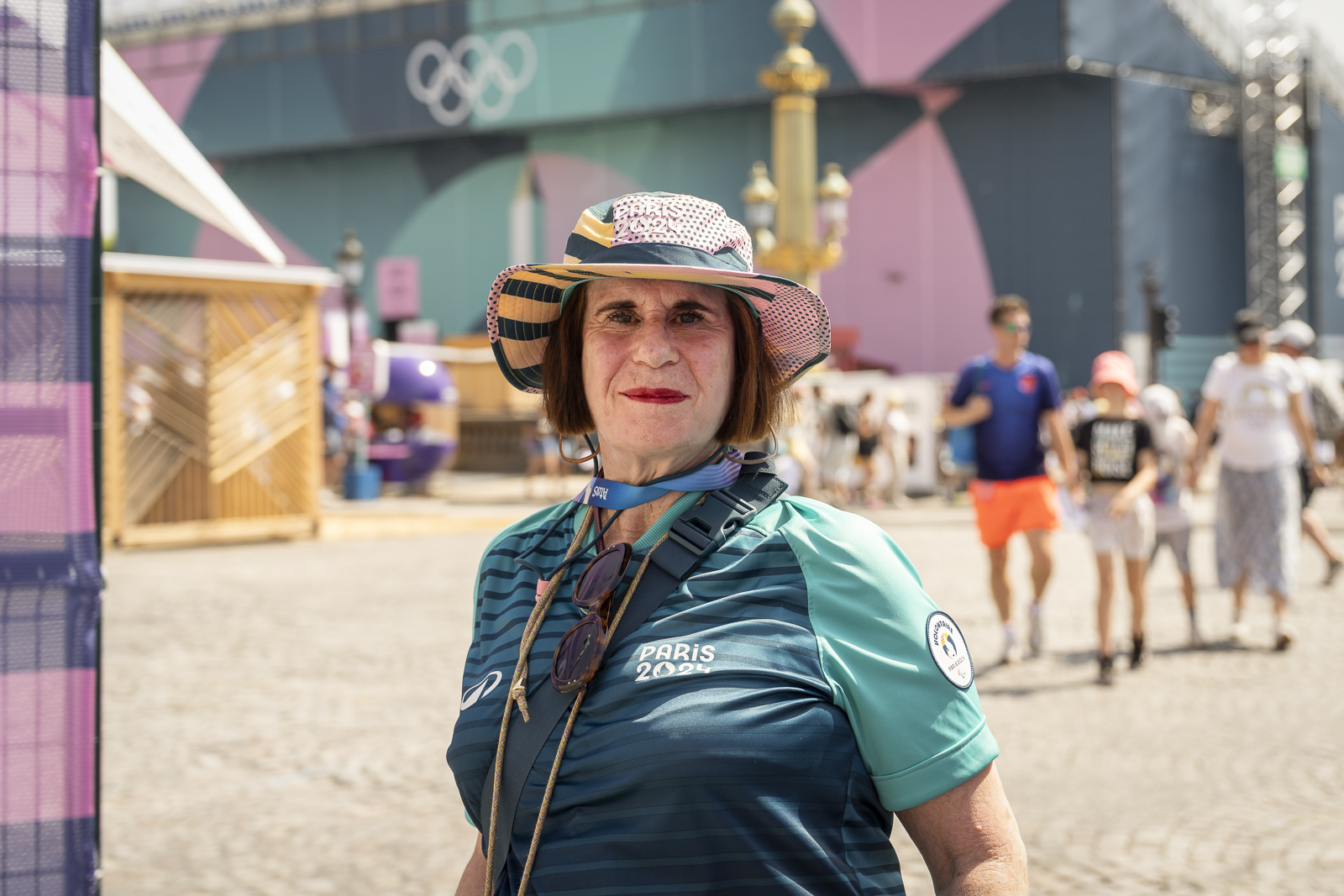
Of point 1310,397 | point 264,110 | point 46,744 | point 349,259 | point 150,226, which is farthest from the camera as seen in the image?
point 150,226

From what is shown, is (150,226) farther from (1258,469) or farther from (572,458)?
(572,458)

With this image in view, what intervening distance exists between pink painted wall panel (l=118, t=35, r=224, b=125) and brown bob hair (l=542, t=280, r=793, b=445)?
41.2 meters

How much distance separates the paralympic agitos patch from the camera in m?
1.67

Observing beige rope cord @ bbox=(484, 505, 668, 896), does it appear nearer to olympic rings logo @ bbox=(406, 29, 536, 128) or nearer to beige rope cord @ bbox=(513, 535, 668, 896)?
beige rope cord @ bbox=(513, 535, 668, 896)

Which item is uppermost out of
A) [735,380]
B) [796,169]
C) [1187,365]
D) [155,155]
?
[796,169]

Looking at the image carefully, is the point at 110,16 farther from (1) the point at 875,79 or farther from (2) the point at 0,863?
(2) the point at 0,863

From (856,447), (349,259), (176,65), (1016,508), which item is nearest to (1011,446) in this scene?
(1016,508)

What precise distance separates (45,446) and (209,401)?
12.5 meters

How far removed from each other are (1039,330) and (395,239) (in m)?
18.6

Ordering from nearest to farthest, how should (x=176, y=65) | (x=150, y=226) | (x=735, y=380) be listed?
(x=735, y=380) → (x=176, y=65) → (x=150, y=226)

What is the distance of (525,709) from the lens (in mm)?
1712

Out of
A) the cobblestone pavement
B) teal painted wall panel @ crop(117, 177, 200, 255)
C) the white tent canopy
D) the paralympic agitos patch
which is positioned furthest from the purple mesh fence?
teal painted wall panel @ crop(117, 177, 200, 255)

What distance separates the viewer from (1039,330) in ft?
97.8

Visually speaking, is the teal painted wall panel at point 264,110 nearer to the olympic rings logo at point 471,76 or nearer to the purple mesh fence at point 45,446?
the olympic rings logo at point 471,76
